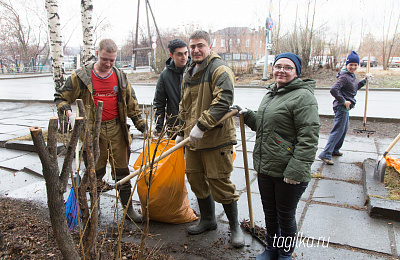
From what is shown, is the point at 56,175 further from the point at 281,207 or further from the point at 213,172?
the point at 281,207

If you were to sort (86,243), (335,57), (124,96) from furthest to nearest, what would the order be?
(335,57) < (124,96) < (86,243)

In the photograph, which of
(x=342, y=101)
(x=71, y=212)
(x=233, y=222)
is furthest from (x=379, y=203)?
(x=71, y=212)

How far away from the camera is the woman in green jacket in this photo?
221 centimetres

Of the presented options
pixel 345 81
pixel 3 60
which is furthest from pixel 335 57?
pixel 3 60

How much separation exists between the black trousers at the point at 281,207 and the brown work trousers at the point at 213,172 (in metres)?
0.38

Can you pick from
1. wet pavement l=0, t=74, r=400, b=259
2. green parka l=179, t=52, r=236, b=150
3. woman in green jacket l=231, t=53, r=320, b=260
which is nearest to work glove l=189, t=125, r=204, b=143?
green parka l=179, t=52, r=236, b=150

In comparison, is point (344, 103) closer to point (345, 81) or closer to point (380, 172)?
point (345, 81)

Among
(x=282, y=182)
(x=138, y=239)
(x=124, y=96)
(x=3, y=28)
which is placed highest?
(x=3, y=28)

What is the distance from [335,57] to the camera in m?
18.6

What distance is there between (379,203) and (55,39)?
6.74 meters

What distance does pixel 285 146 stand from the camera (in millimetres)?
2322

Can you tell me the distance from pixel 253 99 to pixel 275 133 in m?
10.1

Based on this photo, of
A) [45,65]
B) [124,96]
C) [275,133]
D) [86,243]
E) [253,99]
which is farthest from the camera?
[45,65]

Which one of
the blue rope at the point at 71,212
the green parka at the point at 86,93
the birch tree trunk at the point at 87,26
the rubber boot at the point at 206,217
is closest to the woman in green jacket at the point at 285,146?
the rubber boot at the point at 206,217
